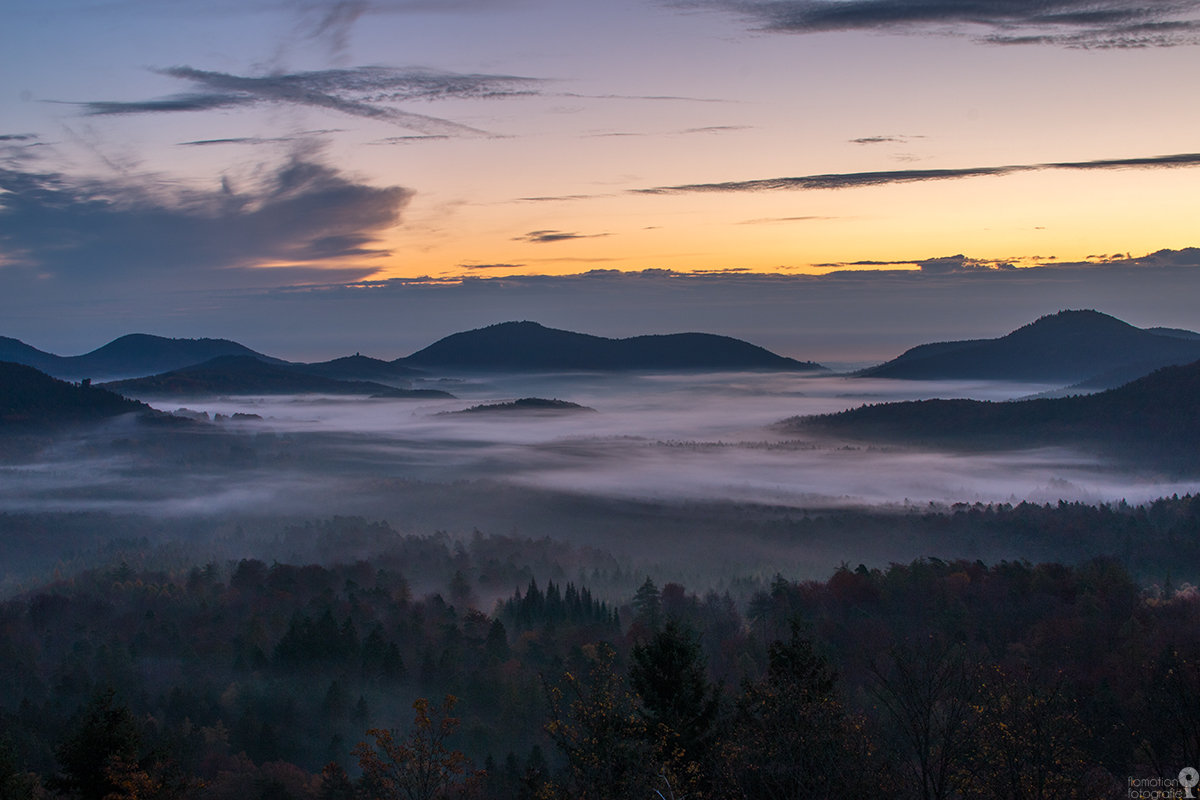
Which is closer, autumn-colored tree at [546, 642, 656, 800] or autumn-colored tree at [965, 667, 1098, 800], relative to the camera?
autumn-colored tree at [965, 667, 1098, 800]

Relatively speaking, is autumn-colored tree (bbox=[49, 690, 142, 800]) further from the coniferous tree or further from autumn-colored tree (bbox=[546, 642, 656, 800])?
the coniferous tree

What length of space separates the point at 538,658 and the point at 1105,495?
164 m

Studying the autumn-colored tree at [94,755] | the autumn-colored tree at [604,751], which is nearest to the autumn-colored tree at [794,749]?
the autumn-colored tree at [604,751]

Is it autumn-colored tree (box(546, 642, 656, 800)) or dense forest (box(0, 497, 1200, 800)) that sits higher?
autumn-colored tree (box(546, 642, 656, 800))

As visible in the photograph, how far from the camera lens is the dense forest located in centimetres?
1783

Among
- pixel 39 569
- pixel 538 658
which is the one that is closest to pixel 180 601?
pixel 538 658

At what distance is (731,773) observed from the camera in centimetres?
1780

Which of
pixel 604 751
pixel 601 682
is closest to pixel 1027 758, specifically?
pixel 604 751

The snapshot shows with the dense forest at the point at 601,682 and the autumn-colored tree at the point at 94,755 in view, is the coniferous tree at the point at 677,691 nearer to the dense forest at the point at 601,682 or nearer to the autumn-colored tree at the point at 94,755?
the dense forest at the point at 601,682

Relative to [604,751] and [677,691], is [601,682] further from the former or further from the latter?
[677,691]

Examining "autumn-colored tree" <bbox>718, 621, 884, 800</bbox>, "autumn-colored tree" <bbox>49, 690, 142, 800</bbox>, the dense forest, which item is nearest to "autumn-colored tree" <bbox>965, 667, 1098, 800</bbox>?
the dense forest

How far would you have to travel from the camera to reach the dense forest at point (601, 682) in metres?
17.8

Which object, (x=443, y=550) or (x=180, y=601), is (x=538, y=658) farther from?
(x=443, y=550)

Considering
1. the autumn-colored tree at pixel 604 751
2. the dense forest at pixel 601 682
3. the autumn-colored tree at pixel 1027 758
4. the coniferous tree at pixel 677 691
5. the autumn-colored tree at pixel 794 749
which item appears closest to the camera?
the autumn-colored tree at pixel 1027 758
